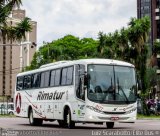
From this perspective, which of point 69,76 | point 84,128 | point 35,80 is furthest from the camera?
point 35,80

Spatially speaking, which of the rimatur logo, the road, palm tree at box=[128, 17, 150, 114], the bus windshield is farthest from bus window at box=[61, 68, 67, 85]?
palm tree at box=[128, 17, 150, 114]

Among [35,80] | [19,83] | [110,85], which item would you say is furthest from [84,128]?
[19,83]

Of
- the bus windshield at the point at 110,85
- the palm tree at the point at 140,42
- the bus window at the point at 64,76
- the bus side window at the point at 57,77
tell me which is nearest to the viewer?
the bus windshield at the point at 110,85

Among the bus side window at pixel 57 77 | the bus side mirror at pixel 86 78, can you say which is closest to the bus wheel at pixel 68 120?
the bus side window at pixel 57 77

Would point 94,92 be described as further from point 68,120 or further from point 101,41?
point 101,41

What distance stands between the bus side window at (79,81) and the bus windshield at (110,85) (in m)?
0.35

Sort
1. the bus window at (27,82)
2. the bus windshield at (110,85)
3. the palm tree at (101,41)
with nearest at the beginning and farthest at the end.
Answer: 1. the bus windshield at (110,85)
2. the bus window at (27,82)
3. the palm tree at (101,41)

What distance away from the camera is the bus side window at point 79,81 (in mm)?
25047

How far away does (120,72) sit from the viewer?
2570 cm

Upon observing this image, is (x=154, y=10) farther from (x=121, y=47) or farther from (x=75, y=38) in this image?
(x=121, y=47)

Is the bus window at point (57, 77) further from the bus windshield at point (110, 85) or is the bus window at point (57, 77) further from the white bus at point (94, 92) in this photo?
the bus windshield at point (110, 85)

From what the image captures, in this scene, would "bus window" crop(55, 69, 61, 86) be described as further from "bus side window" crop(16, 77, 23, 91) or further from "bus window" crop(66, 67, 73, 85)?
"bus side window" crop(16, 77, 23, 91)

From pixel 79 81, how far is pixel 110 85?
4.60 feet

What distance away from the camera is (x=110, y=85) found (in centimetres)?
2497
